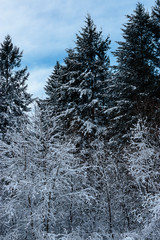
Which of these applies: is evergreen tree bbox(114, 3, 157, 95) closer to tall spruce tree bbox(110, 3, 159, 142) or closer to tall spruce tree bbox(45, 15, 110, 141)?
tall spruce tree bbox(110, 3, 159, 142)

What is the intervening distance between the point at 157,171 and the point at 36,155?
596 centimetres

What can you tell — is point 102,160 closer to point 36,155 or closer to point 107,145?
point 107,145

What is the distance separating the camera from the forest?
804 cm

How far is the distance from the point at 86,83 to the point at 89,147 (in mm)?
6220

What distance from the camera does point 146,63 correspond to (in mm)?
15430

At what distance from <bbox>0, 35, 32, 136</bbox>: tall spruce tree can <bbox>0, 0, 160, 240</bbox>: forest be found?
0.31 ft

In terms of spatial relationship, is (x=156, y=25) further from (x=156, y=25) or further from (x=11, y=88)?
(x=11, y=88)

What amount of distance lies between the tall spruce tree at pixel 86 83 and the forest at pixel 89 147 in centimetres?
9

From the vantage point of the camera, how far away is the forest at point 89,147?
8.04 m

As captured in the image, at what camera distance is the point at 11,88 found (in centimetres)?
1972

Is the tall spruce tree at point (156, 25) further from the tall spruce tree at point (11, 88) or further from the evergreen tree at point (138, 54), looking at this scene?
the tall spruce tree at point (11, 88)

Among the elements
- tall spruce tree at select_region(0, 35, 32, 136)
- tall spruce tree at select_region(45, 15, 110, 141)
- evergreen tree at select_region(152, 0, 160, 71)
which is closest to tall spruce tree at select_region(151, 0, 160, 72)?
evergreen tree at select_region(152, 0, 160, 71)

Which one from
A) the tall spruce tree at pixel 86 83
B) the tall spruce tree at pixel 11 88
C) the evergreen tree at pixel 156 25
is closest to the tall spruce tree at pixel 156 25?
the evergreen tree at pixel 156 25

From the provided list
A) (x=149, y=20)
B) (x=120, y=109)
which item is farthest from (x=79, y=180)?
(x=149, y=20)
